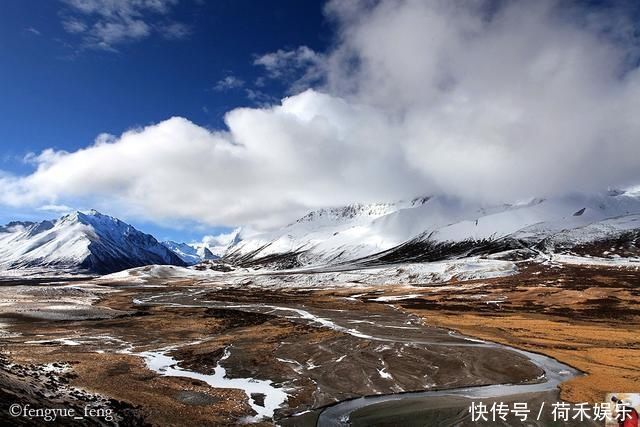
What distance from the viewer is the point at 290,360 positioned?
5106cm

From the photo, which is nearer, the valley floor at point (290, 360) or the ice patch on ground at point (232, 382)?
the valley floor at point (290, 360)

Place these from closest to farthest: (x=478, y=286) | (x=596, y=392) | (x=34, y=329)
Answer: (x=596, y=392) → (x=34, y=329) → (x=478, y=286)

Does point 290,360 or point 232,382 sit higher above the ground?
point 290,360

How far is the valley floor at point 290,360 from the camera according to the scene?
1296 inches

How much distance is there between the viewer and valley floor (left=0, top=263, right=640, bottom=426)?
108ft

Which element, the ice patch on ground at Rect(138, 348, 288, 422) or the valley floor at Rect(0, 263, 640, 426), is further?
the ice patch on ground at Rect(138, 348, 288, 422)

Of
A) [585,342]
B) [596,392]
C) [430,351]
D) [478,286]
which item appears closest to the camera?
[596,392]

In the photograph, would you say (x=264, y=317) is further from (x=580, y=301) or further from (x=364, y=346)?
(x=580, y=301)

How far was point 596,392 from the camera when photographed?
126ft

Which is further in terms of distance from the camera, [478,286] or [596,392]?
[478,286]

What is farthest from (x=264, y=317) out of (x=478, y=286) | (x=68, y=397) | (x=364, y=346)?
(x=478, y=286)

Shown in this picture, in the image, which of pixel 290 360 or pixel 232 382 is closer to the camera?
pixel 232 382

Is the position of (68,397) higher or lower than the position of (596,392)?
higher

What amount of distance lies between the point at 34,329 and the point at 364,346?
52.9m
